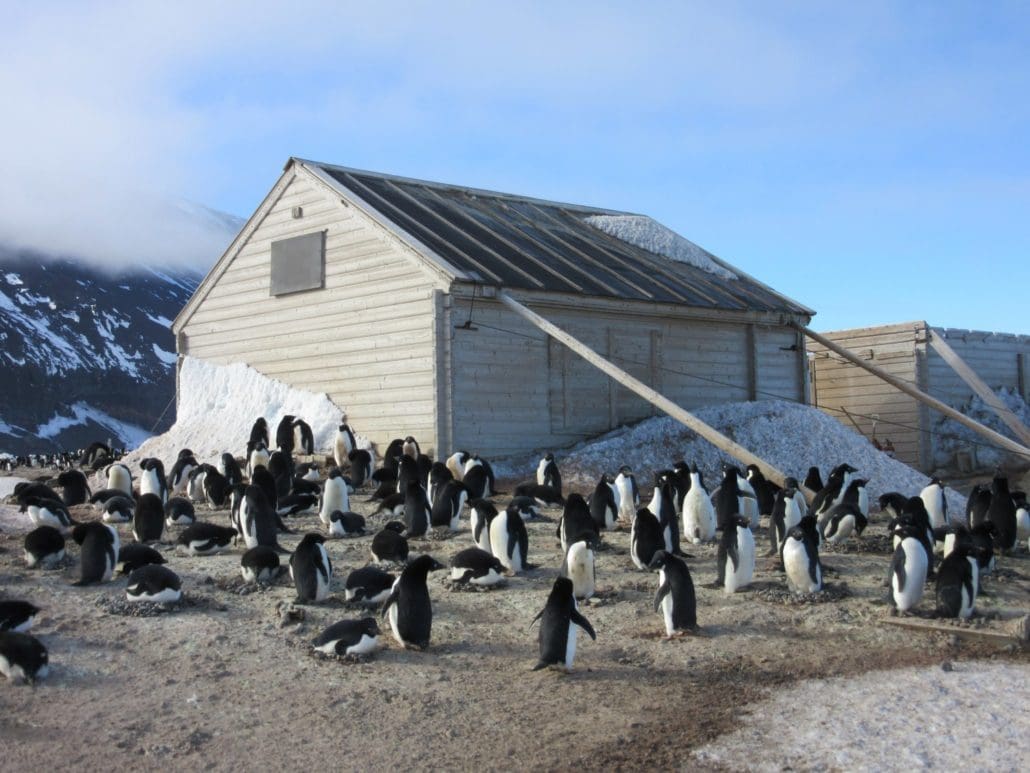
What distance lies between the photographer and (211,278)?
24625 millimetres

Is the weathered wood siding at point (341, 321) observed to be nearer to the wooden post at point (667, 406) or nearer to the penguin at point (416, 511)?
the wooden post at point (667, 406)

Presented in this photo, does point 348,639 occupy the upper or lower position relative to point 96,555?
lower

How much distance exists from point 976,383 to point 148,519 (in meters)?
18.0

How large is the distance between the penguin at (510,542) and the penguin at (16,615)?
4.57 m

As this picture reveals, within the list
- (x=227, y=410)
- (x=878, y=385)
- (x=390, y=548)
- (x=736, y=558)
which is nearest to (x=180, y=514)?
(x=390, y=548)

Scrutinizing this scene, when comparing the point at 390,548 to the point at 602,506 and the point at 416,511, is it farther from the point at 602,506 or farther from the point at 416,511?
the point at 602,506

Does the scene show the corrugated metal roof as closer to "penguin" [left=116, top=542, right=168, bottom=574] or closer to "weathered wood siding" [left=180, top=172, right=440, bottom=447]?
"weathered wood siding" [left=180, top=172, right=440, bottom=447]

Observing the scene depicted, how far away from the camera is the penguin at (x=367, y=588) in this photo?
10.2 metres

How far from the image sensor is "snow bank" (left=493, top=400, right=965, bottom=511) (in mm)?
19688

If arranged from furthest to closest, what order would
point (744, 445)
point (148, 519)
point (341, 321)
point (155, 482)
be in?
point (341, 321), point (744, 445), point (155, 482), point (148, 519)

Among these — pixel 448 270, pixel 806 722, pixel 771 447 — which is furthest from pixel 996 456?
pixel 806 722

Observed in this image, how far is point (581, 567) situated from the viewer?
34.9 feet

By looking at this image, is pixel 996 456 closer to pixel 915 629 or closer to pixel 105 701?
pixel 915 629

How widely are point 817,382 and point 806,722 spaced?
22.7 meters
